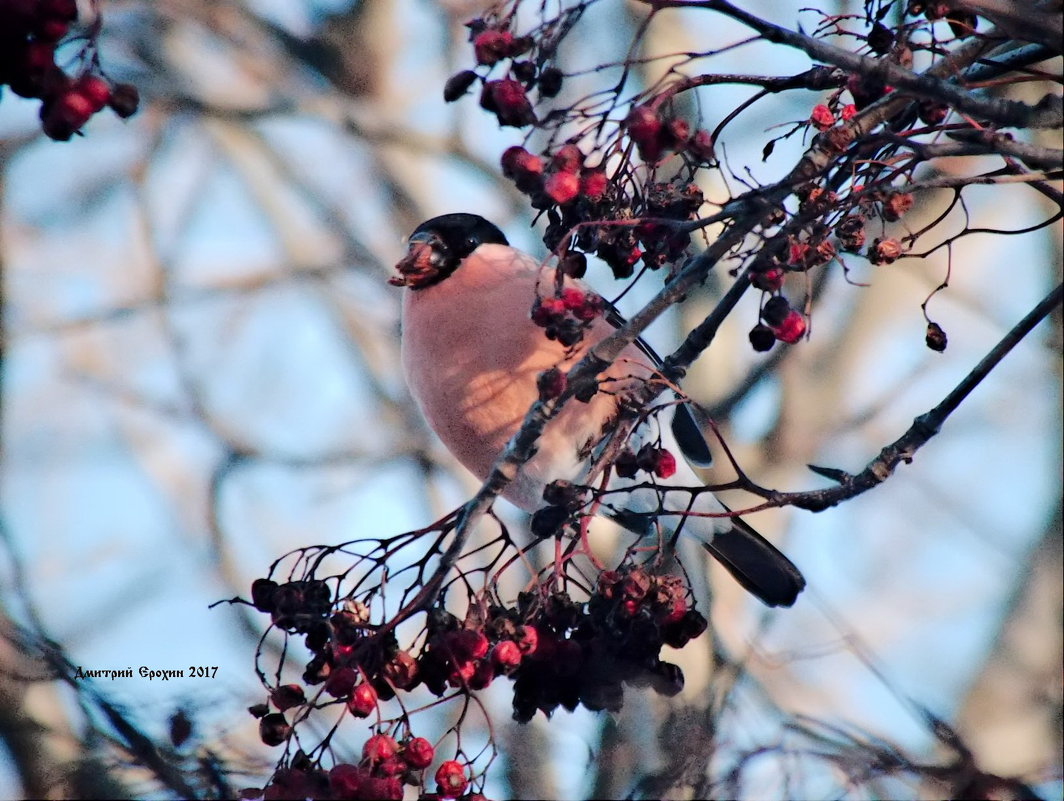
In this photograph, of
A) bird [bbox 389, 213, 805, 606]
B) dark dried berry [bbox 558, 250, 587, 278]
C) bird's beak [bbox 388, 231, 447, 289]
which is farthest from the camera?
bird's beak [bbox 388, 231, 447, 289]

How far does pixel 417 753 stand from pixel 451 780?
0.06m

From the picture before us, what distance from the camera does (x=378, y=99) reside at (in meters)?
6.01

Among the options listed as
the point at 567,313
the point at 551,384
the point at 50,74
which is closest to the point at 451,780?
the point at 551,384

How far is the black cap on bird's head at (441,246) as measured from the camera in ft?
8.68

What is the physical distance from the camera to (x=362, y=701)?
4.95ft

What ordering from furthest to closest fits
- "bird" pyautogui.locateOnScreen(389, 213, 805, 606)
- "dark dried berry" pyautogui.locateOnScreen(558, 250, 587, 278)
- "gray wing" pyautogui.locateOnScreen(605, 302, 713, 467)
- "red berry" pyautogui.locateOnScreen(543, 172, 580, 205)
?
1. "gray wing" pyautogui.locateOnScreen(605, 302, 713, 467)
2. "bird" pyautogui.locateOnScreen(389, 213, 805, 606)
3. "dark dried berry" pyautogui.locateOnScreen(558, 250, 587, 278)
4. "red berry" pyautogui.locateOnScreen(543, 172, 580, 205)

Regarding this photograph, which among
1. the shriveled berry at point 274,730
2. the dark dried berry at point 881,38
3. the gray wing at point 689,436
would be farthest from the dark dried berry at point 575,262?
the gray wing at point 689,436

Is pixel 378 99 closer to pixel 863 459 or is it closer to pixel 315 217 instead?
pixel 315 217

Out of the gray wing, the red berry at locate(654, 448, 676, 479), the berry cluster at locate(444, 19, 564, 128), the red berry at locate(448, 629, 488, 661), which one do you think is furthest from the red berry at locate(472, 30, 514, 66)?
the gray wing

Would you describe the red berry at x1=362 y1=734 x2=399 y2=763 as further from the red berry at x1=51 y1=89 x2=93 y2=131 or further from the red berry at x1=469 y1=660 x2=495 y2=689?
the red berry at x1=51 y1=89 x2=93 y2=131

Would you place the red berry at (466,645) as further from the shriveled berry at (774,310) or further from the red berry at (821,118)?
the red berry at (821,118)

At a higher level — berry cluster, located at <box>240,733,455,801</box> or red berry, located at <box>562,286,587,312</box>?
red berry, located at <box>562,286,587,312</box>

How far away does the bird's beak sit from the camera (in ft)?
8.66

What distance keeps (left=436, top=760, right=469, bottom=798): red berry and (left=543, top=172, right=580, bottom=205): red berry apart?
0.76 meters
